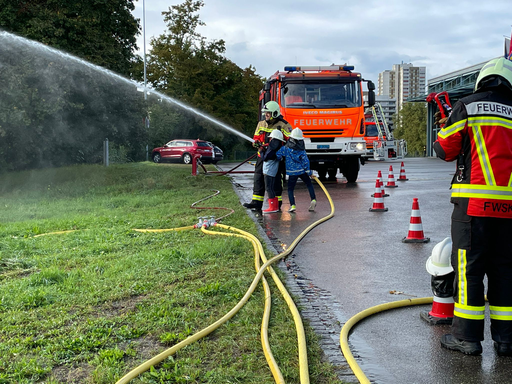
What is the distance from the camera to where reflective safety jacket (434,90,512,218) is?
368 cm

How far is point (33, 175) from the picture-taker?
61.8ft

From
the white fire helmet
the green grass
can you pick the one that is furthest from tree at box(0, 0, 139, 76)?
the white fire helmet

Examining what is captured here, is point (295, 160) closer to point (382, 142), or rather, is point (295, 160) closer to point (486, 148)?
point (486, 148)

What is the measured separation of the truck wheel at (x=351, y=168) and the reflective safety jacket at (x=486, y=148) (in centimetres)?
1262

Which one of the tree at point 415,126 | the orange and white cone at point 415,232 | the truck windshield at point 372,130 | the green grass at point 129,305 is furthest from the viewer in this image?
the tree at point 415,126

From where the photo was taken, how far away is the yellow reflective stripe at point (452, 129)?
3748mm

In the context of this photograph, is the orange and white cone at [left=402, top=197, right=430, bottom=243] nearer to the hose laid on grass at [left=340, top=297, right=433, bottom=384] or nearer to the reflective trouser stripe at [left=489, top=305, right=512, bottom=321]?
the hose laid on grass at [left=340, top=297, right=433, bottom=384]

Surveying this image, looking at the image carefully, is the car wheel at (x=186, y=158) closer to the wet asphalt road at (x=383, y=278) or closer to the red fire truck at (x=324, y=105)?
the red fire truck at (x=324, y=105)

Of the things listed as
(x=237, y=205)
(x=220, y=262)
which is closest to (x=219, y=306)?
(x=220, y=262)

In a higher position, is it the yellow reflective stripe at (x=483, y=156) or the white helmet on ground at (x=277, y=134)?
the white helmet on ground at (x=277, y=134)

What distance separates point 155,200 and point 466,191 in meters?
10.1

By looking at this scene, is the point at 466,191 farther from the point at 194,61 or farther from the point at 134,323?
the point at 194,61

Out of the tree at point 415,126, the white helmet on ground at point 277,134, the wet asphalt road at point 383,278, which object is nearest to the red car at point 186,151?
the wet asphalt road at point 383,278

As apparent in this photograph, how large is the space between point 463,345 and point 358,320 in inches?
32.9
